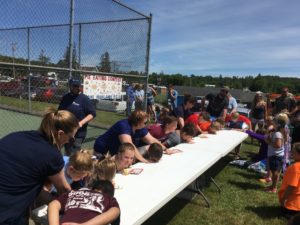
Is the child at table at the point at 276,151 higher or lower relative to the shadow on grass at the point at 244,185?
higher

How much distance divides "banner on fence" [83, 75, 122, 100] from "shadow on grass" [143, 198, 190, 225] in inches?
113

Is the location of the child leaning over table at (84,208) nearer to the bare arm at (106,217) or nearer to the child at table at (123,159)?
the bare arm at (106,217)

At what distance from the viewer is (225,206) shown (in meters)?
4.73

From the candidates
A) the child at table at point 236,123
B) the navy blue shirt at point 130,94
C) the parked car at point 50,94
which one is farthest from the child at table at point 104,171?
the navy blue shirt at point 130,94

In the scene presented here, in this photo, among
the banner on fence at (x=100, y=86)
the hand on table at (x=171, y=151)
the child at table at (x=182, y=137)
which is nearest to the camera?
the hand on table at (x=171, y=151)

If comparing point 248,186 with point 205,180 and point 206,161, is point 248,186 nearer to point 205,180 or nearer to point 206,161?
point 205,180

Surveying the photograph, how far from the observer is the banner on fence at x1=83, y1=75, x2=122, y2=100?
6469 millimetres

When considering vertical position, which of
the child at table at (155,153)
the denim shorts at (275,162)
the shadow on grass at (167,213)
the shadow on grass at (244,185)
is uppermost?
the child at table at (155,153)

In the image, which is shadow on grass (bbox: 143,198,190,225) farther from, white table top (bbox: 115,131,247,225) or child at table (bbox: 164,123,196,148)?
child at table (bbox: 164,123,196,148)

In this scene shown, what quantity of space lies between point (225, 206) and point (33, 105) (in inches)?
265

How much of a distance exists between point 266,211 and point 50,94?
554 centimetres

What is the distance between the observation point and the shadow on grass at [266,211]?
4520mm

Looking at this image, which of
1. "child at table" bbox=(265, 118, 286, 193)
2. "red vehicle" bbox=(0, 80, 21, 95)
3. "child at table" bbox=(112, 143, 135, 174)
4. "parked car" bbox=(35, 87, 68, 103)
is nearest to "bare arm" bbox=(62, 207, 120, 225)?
"child at table" bbox=(112, 143, 135, 174)

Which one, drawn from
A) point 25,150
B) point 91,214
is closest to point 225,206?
point 91,214
